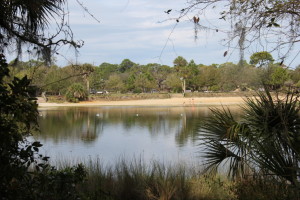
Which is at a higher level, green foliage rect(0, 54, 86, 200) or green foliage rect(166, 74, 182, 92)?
green foliage rect(166, 74, 182, 92)

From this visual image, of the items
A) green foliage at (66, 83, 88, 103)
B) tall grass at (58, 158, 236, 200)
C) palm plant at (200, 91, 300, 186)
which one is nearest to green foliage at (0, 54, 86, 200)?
tall grass at (58, 158, 236, 200)

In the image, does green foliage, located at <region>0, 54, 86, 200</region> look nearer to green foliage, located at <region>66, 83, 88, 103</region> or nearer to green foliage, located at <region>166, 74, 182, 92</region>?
green foliage, located at <region>66, 83, 88, 103</region>

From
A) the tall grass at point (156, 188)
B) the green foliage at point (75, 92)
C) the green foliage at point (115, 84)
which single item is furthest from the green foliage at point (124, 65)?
the tall grass at point (156, 188)

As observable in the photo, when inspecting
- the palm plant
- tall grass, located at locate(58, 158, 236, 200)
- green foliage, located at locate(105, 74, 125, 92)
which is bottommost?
tall grass, located at locate(58, 158, 236, 200)

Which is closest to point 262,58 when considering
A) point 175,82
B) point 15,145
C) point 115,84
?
point 15,145

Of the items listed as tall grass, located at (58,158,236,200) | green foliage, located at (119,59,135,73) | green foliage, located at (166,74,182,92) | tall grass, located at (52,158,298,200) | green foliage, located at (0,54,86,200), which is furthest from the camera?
green foliage, located at (119,59,135,73)

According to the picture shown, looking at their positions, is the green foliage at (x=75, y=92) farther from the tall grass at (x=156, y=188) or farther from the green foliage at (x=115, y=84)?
the tall grass at (x=156, y=188)

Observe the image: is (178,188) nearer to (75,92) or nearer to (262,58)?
(262,58)

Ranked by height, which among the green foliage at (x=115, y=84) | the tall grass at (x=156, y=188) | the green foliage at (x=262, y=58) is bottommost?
the tall grass at (x=156, y=188)

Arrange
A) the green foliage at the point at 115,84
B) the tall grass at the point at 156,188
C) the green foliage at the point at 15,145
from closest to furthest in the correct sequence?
the green foliage at the point at 15,145, the tall grass at the point at 156,188, the green foliage at the point at 115,84

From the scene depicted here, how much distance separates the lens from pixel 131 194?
4961 millimetres

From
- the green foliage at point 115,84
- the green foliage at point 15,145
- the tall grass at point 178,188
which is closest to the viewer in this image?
the green foliage at point 15,145

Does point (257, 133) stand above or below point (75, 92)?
below

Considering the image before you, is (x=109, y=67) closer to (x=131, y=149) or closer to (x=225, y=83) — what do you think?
(x=225, y=83)
